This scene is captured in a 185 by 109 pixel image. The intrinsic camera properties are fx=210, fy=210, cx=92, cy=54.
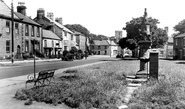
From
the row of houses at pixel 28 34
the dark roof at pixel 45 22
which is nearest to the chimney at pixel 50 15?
the row of houses at pixel 28 34

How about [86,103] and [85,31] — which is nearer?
[86,103]

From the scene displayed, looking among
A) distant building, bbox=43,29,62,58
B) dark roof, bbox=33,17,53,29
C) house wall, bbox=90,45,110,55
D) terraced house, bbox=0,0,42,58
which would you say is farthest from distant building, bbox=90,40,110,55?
terraced house, bbox=0,0,42,58

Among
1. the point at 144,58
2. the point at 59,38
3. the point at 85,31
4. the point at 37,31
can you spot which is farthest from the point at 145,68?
the point at 85,31

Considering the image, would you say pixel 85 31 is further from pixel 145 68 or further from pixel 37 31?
pixel 145 68

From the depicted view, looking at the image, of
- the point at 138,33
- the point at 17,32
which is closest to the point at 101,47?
the point at 138,33

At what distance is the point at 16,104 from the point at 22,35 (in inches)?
1320

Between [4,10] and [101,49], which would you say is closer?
[4,10]

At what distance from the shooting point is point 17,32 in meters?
37.4

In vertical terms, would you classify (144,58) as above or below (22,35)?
below

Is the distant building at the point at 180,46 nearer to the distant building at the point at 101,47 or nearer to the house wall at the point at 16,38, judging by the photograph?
the house wall at the point at 16,38

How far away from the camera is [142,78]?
41.2 ft

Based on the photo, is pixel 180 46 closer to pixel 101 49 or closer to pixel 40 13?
pixel 40 13

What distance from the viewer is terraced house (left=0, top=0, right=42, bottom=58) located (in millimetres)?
33438

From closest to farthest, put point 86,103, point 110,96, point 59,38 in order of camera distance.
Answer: point 86,103 → point 110,96 → point 59,38
